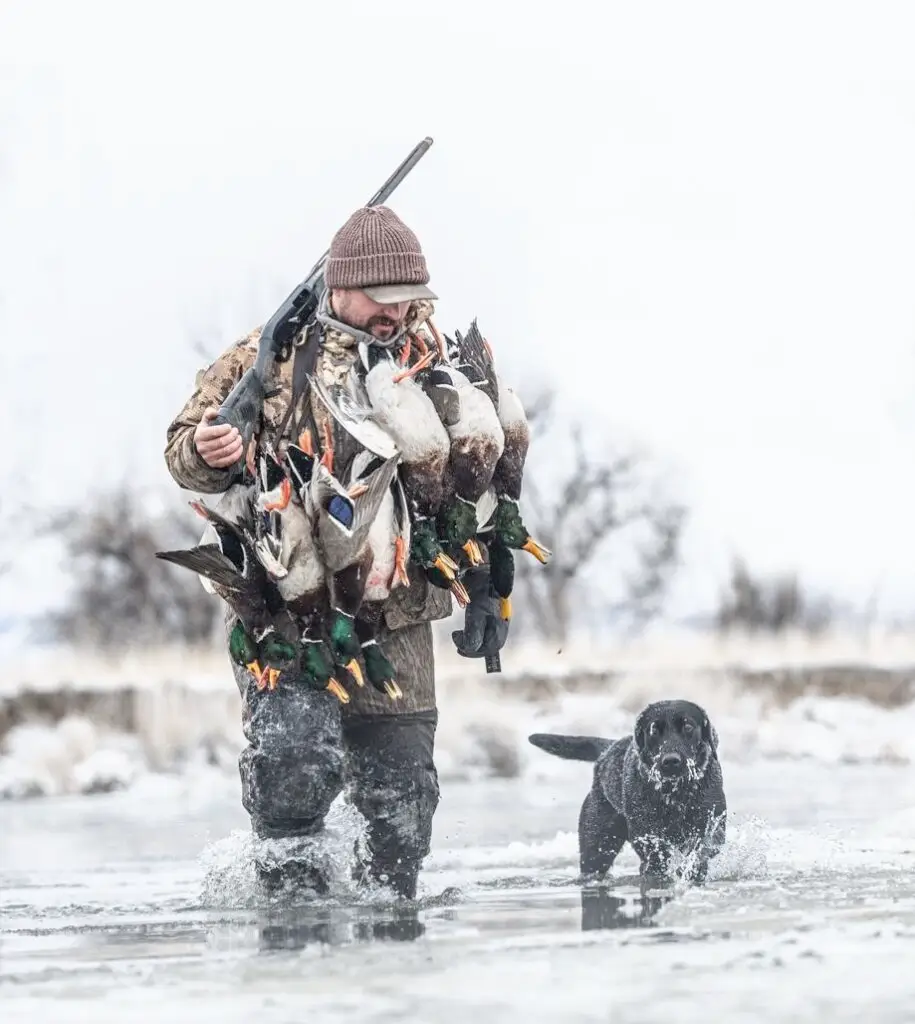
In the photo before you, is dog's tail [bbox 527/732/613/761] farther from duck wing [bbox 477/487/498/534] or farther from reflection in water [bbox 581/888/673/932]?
duck wing [bbox 477/487/498/534]

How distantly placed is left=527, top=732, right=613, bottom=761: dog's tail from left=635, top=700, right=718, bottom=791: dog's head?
804 millimetres

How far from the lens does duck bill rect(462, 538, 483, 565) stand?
654 centimetres

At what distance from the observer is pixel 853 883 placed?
22.2 feet

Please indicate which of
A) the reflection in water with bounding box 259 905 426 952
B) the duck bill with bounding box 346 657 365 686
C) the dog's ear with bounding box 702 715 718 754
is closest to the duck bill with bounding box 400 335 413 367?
the duck bill with bounding box 346 657 365 686

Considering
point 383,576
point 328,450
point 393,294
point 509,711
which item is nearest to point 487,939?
point 383,576

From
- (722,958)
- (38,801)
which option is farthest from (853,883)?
(38,801)

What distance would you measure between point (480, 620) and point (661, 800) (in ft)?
4.14

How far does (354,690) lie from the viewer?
6566mm

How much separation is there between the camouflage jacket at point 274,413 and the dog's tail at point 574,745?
2.19 meters

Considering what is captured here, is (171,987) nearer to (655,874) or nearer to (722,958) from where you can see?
(722,958)

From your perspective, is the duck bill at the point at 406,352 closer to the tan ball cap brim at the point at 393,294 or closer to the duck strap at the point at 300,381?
the tan ball cap brim at the point at 393,294

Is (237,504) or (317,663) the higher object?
(237,504)

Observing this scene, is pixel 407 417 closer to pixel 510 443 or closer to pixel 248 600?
pixel 510 443

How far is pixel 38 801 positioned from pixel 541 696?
5.86 m
